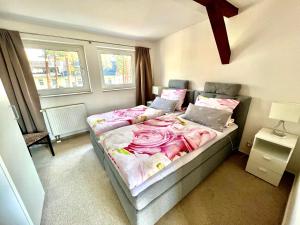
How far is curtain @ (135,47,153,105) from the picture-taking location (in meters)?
3.41

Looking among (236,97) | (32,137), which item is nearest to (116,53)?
(32,137)

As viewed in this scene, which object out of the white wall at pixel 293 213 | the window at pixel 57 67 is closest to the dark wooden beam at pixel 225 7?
the white wall at pixel 293 213

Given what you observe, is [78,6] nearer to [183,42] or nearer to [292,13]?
[183,42]

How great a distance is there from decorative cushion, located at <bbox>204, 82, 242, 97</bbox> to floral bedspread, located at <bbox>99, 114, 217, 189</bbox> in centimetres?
90

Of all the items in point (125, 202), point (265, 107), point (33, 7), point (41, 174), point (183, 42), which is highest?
point (33, 7)

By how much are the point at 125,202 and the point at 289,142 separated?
1.95 metres

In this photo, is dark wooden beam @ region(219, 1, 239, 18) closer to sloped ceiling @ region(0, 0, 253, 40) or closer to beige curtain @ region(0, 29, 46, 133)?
sloped ceiling @ region(0, 0, 253, 40)

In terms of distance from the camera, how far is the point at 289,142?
150cm

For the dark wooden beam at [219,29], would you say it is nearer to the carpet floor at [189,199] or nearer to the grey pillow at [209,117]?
the grey pillow at [209,117]

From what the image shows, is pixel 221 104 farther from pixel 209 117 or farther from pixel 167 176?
pixel 167 176

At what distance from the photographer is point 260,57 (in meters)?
1.79

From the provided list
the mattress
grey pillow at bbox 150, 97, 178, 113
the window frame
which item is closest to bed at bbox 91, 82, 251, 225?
the mattress

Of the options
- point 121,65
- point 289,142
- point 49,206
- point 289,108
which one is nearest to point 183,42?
point 121,65

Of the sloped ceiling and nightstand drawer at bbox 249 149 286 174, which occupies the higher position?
the sloped ceiling
